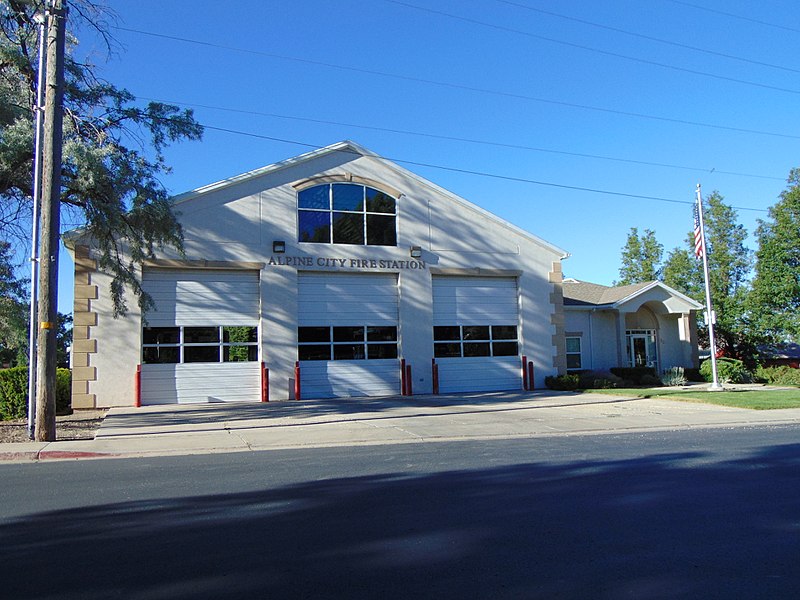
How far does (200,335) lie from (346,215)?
19.9ft

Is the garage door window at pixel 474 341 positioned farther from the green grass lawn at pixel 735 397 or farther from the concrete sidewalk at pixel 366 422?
the green grass lawn at pixel 735 397

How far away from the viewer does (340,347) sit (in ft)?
71.6

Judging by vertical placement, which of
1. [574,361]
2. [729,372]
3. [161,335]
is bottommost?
[729,372]

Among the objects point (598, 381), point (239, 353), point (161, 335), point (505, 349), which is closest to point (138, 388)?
point (161, 335)

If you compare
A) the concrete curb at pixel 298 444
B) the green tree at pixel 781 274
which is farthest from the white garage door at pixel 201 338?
the green tree at pixel 781 274

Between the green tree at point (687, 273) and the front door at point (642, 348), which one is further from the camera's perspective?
the green tree at point (687, 273)

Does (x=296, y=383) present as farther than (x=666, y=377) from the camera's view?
No

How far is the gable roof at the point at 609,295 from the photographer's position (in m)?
27.7

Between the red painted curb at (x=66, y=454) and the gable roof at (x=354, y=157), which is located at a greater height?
the gable roof at (x=354, y=157)

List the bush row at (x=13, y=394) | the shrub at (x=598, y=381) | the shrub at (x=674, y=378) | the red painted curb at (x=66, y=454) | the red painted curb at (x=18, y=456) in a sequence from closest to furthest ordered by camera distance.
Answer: the red painted curb at (x=18, y=456)
the red painted curb at (x=66, y=454)
the bush row at (x=13, y=394)
the shrub at (x=598, y=381)
the shrub at (x=674, y=378)

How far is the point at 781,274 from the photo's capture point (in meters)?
32.6

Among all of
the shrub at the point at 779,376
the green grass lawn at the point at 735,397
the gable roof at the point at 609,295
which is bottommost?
the green grass lawn at the point at 735,397

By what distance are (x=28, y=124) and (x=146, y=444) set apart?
733cm

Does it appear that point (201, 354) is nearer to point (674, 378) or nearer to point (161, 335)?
point (161, 335)
